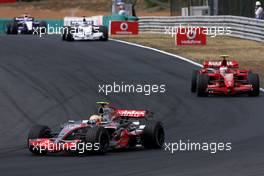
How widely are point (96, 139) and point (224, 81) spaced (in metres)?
9.31

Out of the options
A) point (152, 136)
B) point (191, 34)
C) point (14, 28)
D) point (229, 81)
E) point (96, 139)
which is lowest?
point (14, 28)

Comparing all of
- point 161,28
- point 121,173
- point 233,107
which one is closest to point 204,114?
point 233,107

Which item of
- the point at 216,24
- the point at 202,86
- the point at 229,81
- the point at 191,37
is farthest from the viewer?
the point at 216,24

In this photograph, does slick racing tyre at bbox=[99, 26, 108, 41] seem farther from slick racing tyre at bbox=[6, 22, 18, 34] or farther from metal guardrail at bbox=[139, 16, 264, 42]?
slick racing tyre at bbox=[6, 22, 18, 34]

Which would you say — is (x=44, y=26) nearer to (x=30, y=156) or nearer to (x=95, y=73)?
(x=95, y=73)

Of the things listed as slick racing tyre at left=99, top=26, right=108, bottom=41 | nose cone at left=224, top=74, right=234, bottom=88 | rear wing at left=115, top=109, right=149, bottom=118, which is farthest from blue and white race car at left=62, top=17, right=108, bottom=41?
rear wing at left=115, top=109, right=149, bottom=118

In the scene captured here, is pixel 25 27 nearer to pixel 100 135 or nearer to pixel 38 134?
pixel 38 134

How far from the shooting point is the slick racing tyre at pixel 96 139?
13312mm

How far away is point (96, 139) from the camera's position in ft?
43.6

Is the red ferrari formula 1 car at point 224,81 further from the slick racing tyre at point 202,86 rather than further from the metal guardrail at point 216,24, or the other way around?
the metal guardrail at point 216,24

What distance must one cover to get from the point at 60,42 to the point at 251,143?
22.0 metres

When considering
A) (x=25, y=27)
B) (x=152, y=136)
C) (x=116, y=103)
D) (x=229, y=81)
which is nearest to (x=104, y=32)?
Result: (x=25, y=27)

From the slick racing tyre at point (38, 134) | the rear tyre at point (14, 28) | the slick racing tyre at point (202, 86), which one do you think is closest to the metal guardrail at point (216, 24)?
the rear tyre at point (14, 28)

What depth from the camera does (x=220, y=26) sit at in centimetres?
3991
